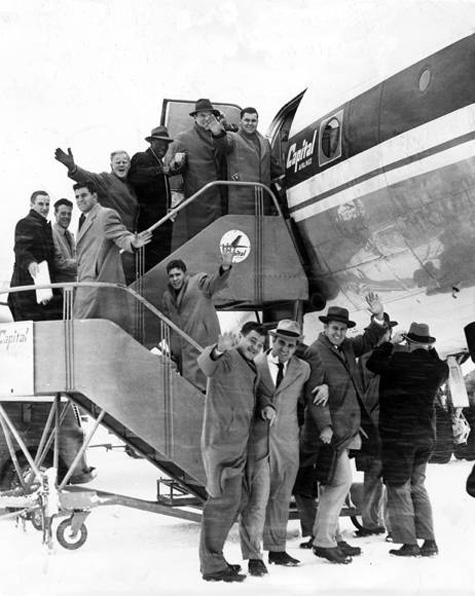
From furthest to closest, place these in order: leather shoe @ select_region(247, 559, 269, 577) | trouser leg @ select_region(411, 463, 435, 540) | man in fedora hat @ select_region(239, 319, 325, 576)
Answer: trouser leg @ select_region(411, 463, 435, 540) → man in fedora hat @ select_region(239, 319, 325, 576) → leather shoe @ select_region(247, 559, 269, 577)

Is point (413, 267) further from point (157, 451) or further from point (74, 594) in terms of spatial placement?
point (74, 594)

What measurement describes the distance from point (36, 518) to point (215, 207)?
378 cm

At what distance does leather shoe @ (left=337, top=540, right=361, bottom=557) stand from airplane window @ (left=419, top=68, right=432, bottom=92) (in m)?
3.98


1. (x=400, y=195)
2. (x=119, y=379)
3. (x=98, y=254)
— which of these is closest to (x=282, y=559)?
(x=119, y=379)

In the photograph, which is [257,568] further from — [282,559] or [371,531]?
[371,531]

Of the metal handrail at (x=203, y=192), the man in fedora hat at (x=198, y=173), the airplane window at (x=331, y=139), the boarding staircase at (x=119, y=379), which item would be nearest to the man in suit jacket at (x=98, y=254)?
the boarding staircase at (x=119, y=379)

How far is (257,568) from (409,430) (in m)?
1.69

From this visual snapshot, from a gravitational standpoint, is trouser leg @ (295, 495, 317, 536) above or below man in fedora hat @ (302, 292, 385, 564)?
below

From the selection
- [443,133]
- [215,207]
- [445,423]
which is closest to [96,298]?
[215,207]

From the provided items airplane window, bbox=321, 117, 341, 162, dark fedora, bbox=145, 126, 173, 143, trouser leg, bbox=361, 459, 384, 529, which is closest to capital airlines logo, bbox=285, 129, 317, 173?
airplane window, bbox=321, 117, 341, 162

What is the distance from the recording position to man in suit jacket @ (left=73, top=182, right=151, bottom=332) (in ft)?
26.3

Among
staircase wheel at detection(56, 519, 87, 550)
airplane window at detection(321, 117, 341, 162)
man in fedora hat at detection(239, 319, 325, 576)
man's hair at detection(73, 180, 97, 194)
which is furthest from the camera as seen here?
airplane window at detection(321, 117, 341, 162)

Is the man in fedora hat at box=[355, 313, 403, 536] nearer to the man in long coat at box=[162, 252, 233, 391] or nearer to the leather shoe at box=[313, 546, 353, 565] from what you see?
the leather shoe at box=[313, 546, 353, 565]

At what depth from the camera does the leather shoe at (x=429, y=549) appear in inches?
273
